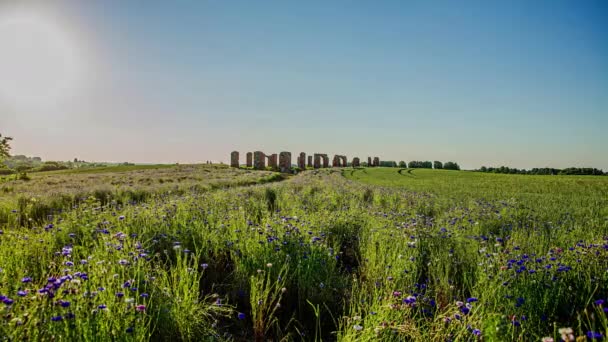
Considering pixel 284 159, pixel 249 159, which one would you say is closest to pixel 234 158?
pixel 249 159

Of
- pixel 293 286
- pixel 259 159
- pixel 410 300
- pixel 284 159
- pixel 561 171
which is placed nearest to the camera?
pixel 410 300

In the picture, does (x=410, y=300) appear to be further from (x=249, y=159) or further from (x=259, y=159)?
(x=249, y=159)

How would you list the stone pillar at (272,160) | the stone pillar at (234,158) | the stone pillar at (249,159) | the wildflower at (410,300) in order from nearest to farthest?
the wildflower at (410,300) → the stone pillar at (234,158) → the stone pillar at (272,160) → the stone pillar at (249,159)

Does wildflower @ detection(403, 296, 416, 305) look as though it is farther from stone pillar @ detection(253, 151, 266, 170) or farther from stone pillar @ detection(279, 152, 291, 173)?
stone pillar @ detection(253, 151, 266, 170)

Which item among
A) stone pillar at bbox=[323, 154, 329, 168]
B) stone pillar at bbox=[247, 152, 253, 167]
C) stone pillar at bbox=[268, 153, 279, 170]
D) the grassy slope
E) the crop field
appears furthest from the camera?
stone pillar at bbox=[323, 154, 329, 168]

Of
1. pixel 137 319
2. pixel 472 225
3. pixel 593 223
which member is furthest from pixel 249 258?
pixel 593 223

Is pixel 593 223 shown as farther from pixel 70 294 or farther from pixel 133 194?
pixel 133 194

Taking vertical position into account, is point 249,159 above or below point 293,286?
above

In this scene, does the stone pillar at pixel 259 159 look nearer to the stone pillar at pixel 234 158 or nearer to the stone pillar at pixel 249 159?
the stone pillar at pixel 249 159

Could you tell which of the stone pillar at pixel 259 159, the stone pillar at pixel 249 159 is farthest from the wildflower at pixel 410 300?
the stone pillar at pixel 249 159

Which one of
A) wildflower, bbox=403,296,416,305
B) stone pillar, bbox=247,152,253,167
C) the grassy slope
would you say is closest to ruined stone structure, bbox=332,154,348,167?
stone pillar, bbox=247,152,253,167

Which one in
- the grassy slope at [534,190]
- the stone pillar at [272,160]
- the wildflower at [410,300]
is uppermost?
the stone pillar at [272,160]

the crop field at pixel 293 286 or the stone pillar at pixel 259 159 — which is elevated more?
the stone pillar at pixel 259 159

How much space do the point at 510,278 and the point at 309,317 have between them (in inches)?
86.8
